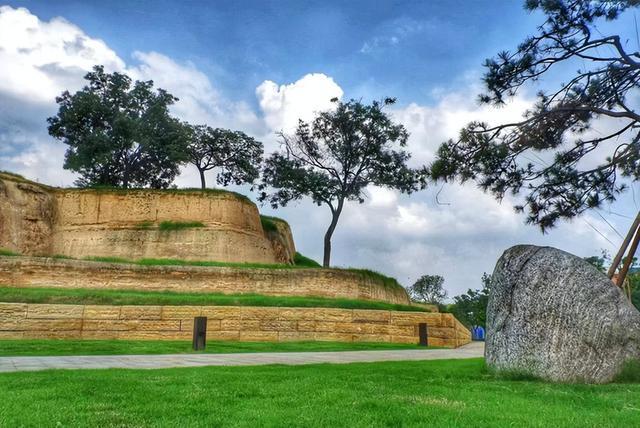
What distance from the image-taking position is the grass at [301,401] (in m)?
3.74

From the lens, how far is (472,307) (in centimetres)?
5778

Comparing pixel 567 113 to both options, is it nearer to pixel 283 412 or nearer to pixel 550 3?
pixel 550 3

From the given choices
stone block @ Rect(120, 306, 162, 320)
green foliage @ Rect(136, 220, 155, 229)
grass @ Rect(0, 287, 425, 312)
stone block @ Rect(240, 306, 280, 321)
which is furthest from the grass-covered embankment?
stone block @ Rect(120, 306, 162, 320)

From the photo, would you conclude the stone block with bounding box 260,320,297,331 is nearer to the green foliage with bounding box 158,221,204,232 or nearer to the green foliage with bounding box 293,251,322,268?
the green foliage with bounding box 158,221,204,232

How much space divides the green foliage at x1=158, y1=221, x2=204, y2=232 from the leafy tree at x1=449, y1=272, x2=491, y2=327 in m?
32.3

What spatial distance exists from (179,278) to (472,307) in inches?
1635

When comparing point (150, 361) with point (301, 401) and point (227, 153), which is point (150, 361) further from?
point (227, 153)

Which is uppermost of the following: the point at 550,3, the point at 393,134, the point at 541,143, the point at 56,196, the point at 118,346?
the point at 393,134

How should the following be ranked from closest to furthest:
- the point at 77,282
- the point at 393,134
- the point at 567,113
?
the point at 567,113 → the point at 77,282 → the point at 393,134

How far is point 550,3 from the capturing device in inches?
322

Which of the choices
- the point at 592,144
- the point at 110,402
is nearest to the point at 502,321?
the point at 592,144

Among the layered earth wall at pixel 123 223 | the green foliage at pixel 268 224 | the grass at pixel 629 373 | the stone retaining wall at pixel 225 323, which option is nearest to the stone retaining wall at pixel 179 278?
the stone retaining wall at pixel 225 323

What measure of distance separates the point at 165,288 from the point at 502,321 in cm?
1933

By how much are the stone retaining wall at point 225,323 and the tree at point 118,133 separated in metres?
24.8
